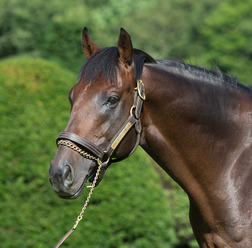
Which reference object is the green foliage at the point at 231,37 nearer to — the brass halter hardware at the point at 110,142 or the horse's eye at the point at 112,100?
the brass halter hardware at the point at 110,142

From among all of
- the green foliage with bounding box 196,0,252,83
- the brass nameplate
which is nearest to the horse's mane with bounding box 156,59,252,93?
the brass nameplate

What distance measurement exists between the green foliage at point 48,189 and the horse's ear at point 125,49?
10.0 feet

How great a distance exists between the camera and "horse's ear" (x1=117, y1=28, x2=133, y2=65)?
2630 mm

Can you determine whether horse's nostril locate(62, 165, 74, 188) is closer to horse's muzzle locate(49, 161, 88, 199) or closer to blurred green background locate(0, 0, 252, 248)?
horse's muzzle locate(49, 161, 88, 199)

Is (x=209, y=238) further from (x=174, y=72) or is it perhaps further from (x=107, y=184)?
(x=107, y=184)

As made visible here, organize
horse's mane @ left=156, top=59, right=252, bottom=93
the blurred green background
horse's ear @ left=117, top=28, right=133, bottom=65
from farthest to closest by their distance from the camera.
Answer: the blurred green background < horse's mane @ left=156, top=59, right=252, bottom=93 < horse's ear @ left=117, top=28, right=133, bottom=65

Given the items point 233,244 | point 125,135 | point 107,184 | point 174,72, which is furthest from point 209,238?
point 107,184

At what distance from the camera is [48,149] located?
18.0 feet

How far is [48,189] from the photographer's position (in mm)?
5410

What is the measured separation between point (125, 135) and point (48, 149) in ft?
10.0

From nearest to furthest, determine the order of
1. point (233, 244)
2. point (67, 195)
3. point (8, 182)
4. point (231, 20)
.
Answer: point (67, 195) < point (233, 244) < point (8, 182) < point (231, 20)

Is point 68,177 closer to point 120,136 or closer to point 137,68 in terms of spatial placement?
point 120,136

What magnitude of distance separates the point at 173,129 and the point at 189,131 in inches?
4.7

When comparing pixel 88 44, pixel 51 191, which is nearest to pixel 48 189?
pixel 51 191
